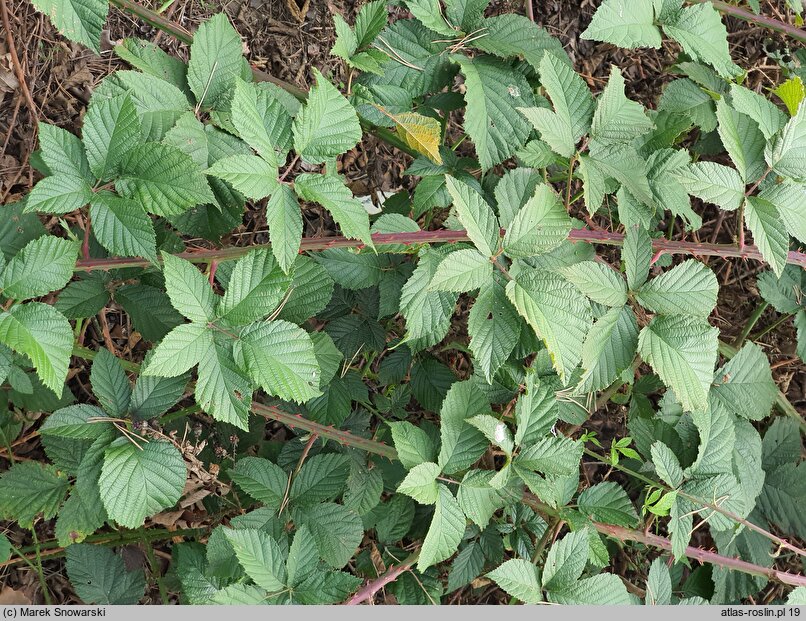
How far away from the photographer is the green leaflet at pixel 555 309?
1243 millimetres

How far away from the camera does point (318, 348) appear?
1520 millimetres

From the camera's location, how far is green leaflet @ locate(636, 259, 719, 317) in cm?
143

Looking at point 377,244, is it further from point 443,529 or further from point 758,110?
point 758,110

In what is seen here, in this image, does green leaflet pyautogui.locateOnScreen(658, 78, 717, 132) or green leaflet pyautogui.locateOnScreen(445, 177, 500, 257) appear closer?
green leaflet pyautogui.locateOnScreen(445, 177, 500, 257)

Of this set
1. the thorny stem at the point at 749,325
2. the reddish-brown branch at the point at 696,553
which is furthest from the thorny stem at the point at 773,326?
the reddish-brown branch at the point at 696,553

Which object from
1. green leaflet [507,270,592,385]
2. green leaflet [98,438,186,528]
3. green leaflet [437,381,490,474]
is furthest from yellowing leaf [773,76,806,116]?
green leaflet [98,438,186,528]

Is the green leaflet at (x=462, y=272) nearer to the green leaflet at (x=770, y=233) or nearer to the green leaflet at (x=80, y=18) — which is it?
the green leaflet at (x=770, y=233)

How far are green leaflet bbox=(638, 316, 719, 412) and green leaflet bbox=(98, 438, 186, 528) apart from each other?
0.95m

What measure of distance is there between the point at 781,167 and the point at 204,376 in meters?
1.23

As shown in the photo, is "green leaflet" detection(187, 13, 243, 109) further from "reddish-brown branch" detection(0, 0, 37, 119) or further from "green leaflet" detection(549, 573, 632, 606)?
"green leaflet" detection(549, 573, 632, 606)

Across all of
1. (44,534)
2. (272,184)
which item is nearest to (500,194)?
(272,184)

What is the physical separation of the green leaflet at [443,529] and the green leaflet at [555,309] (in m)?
0.36

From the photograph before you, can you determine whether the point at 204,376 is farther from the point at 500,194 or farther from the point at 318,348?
the point at 500,194

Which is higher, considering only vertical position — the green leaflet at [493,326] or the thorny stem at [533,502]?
the green leaflet at [493,326]
